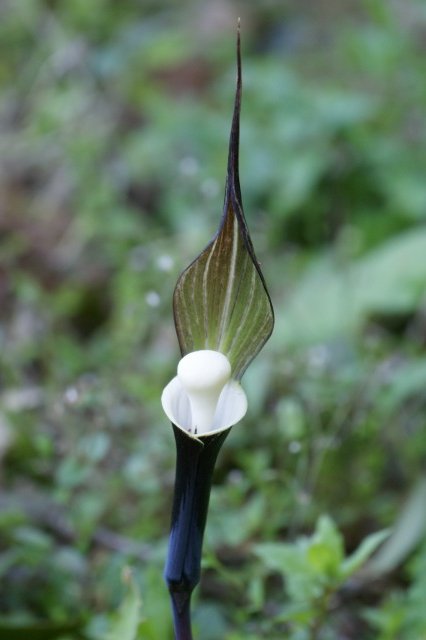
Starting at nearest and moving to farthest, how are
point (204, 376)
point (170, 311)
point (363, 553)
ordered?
point (204, 376) → point (363, 553) → point (170, 311)

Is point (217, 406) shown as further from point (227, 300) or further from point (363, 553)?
point (363, 553)

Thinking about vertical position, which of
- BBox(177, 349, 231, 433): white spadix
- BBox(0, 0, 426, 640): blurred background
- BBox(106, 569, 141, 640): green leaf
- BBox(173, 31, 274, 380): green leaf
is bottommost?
BBox(106, 569, 141, 640): green leaf

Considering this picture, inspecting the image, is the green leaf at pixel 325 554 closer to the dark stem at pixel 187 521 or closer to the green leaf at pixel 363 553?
the green leaf at pixel 363 553

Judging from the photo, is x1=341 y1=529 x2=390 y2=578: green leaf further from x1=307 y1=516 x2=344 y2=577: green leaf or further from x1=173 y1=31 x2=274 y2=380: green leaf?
x1=173 y1=31 x2=274 y2=380: green leaf

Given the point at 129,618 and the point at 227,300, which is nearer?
the point at 227,300

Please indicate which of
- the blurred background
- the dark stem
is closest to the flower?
the dark stem

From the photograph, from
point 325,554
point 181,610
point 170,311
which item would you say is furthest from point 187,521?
point 170,311
